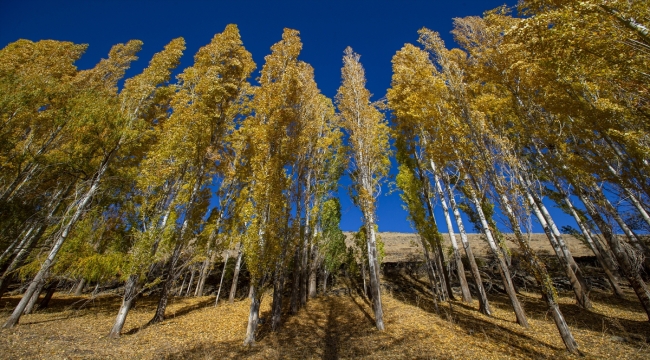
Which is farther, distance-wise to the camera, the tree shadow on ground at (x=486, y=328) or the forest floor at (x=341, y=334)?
the tree shadow on ground at (x=486, y=328)

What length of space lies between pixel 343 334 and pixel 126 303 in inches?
286

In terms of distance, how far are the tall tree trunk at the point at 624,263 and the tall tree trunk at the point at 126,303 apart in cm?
1532

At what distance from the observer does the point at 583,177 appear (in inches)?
324

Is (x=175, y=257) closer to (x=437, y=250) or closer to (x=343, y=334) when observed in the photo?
(x=343, y=334)

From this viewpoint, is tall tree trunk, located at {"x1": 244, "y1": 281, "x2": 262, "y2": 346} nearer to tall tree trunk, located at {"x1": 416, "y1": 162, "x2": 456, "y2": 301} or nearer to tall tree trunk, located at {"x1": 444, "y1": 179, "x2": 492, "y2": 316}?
tall tree trunk, located at {"x1": 444, "y1": 179, "x2": 492, "y2": 316}

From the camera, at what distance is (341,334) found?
8609mm

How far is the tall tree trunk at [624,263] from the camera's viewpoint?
7.41 m

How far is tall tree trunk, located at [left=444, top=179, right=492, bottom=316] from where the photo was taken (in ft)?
32.5

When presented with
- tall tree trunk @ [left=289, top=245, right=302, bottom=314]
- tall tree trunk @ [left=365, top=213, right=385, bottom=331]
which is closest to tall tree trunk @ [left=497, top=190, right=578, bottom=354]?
tall tree trunk @ [left=365, top=213, right=385, bottom=331]

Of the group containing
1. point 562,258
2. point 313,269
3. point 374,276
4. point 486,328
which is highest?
point 313,269

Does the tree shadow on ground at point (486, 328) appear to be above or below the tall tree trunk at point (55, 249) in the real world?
below

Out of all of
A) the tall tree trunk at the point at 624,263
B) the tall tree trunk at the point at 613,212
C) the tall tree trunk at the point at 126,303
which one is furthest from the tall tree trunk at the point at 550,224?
the tall tree trunk at the point at 126,303

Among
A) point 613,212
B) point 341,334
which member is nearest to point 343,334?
point 341,334

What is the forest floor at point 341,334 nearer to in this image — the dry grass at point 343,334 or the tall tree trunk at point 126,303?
the dry grass at point 343,334
